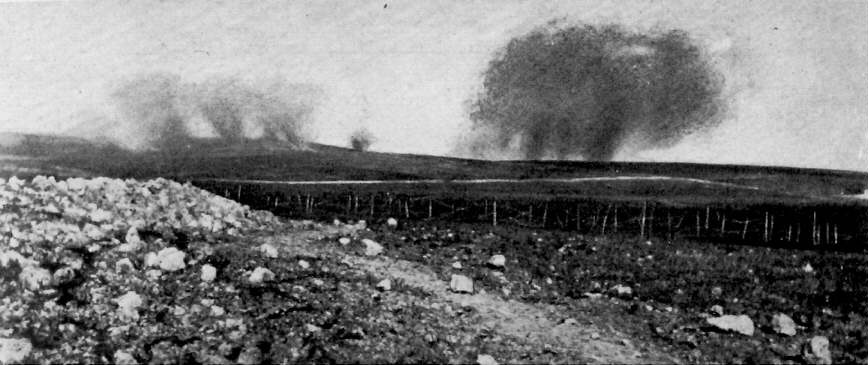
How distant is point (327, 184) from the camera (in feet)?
7.62

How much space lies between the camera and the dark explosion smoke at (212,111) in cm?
229

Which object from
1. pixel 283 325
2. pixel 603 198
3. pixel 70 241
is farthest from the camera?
pixel 603 198

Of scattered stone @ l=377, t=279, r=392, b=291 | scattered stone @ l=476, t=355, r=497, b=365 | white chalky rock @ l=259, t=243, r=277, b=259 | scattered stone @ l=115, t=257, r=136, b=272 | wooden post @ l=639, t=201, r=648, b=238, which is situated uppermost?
wooden post @ l=639, t=201, r=648, b=238

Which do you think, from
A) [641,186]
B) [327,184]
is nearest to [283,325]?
[327,184]

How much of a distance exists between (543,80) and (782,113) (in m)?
0.79

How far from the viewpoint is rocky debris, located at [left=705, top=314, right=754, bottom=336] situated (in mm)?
1795

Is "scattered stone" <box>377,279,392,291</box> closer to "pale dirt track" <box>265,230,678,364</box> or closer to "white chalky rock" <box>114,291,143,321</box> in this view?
"pale dirt track" <box>265,230,678,364</box>

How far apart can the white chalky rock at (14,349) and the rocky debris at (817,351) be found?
6.88 ft

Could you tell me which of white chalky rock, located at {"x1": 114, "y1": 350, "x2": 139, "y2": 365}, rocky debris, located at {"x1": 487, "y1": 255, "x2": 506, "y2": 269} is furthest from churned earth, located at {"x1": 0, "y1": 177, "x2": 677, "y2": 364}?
rocky debris, located at {"x1": 487, "y1": 255, "x2": 506, "y2": 269}

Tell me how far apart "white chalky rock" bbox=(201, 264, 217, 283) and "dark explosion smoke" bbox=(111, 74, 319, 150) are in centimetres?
56

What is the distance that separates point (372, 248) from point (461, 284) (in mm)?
366

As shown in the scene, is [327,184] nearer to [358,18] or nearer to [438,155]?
[438,155]

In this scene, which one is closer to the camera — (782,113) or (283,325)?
(283,325)

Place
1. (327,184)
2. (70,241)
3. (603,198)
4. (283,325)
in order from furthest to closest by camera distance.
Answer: (327,184), (603,198), (70,241), (283,325)
